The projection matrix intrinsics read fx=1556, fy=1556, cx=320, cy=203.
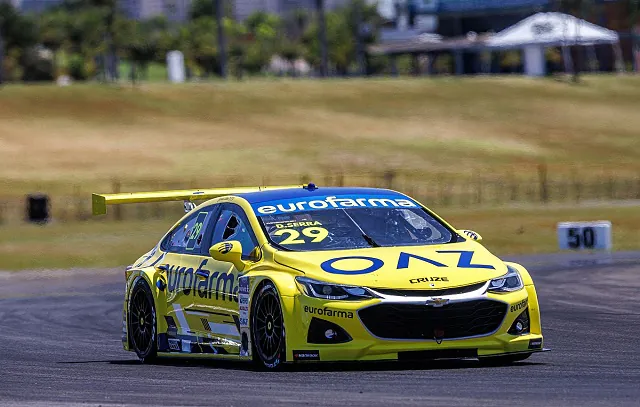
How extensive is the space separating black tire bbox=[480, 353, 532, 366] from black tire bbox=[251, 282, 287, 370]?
1523 millimetres

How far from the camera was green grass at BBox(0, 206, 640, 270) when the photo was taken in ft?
116

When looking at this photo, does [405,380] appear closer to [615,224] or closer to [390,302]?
[390,302]

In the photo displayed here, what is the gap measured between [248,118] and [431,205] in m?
38.1

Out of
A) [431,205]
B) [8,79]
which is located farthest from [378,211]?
[8,79]

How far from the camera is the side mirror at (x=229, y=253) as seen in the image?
1120cm

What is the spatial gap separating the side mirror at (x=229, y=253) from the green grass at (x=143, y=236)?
852 inches

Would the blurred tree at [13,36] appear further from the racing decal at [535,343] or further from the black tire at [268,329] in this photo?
the racing decal at [535,343]

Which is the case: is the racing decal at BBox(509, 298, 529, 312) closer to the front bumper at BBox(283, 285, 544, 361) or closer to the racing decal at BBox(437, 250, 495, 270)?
the front bumper at BBox(283, 285, 544, 361)

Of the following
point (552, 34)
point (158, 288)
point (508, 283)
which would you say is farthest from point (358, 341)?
point (552, 34)

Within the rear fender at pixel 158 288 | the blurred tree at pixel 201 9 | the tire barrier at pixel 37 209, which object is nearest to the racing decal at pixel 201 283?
the rear fender at pixel 158 288

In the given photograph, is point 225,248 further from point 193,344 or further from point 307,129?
point 307,129

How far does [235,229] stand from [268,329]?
4.26ft

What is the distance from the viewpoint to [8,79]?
134 metres

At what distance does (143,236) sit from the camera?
42.9 metres
